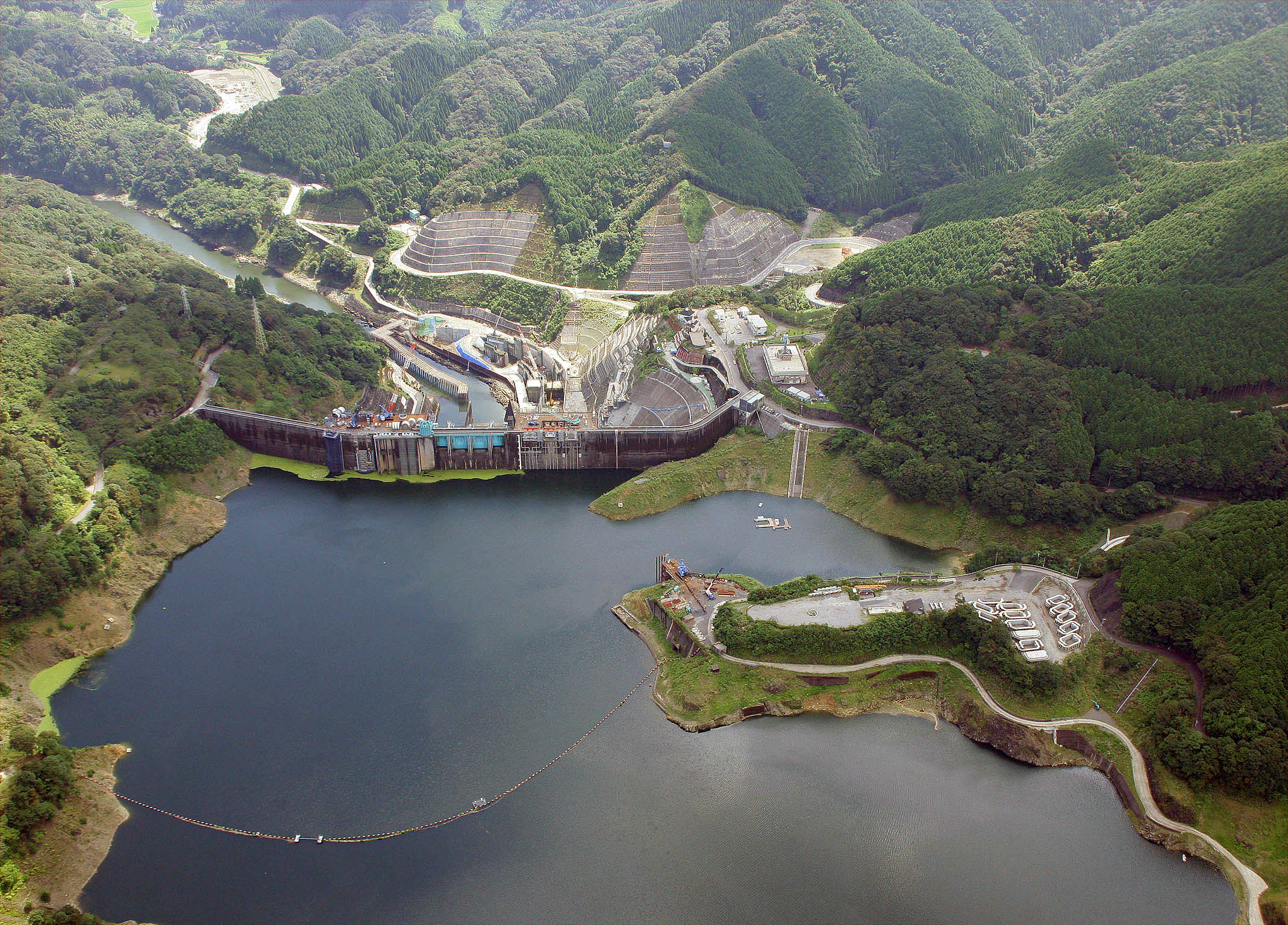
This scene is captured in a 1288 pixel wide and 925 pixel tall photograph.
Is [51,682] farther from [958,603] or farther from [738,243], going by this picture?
[738,243]

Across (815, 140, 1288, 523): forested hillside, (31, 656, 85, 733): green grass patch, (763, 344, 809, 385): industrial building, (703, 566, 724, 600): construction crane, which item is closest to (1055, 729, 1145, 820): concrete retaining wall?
(815, 140, 1288, 523): forested hillside

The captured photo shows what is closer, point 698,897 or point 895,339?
point 698,897

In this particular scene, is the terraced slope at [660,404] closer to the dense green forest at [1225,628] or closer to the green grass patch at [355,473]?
the green grass patch at [355,473]

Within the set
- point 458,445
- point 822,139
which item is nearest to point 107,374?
point 458,445

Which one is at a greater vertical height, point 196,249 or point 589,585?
point 196,249

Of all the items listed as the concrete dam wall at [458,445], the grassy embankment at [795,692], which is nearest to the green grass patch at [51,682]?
the concrete dam wall at [458,445]

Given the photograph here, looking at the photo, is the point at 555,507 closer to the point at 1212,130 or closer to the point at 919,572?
the point at 919,572

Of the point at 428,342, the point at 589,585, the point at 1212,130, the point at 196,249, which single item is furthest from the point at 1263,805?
the point at 196,249

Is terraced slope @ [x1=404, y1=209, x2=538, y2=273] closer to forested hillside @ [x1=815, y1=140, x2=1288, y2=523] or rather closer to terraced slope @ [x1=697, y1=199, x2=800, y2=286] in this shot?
terraced slope @ [x1=697, y1=199, x2=800, y2=286]
